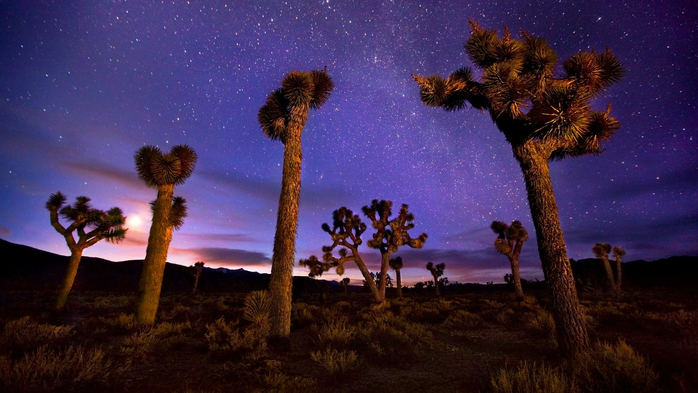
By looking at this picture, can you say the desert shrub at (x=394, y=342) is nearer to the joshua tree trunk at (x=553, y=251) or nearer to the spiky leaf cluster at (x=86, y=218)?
the joshua tree trunk at (x=553, y=251)

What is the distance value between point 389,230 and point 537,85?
13932mm

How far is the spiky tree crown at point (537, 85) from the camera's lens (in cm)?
725

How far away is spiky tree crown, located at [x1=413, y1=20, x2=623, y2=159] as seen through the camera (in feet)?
23.8

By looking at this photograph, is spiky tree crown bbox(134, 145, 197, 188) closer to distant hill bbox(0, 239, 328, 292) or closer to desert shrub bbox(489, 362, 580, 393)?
desert shrub bbox(489, 362, 580, 393)

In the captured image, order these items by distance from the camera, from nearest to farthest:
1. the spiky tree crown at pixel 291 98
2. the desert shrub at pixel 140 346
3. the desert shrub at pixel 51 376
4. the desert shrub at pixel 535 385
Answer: the desert shrub at pixel 51 376 < the desert shrub at pixel 535 385 < the desert shrub at pixel 140 346 < the spiky tree crown at pixel 291 98

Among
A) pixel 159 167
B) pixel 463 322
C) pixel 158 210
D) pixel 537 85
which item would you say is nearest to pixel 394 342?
pixel 463 322

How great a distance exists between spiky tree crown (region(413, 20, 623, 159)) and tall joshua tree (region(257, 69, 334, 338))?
17.5ft

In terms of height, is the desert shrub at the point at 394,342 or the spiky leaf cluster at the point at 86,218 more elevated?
the spiky leaf cluster at the point at 86,218

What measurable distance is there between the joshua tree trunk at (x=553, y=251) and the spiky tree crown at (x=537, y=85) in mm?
567

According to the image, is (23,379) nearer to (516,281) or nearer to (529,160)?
(529,160)

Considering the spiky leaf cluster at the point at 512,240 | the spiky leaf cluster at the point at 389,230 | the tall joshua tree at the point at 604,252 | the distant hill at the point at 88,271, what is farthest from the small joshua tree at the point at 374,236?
the distant hill at the point at 88,271

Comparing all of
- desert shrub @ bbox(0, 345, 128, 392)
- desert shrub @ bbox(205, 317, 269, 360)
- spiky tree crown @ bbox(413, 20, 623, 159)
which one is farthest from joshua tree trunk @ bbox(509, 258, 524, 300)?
desert shrub @ bbox(0, 345, 128, 392)

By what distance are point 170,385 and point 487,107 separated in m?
9.98

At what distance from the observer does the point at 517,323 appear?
1189 centimetres
